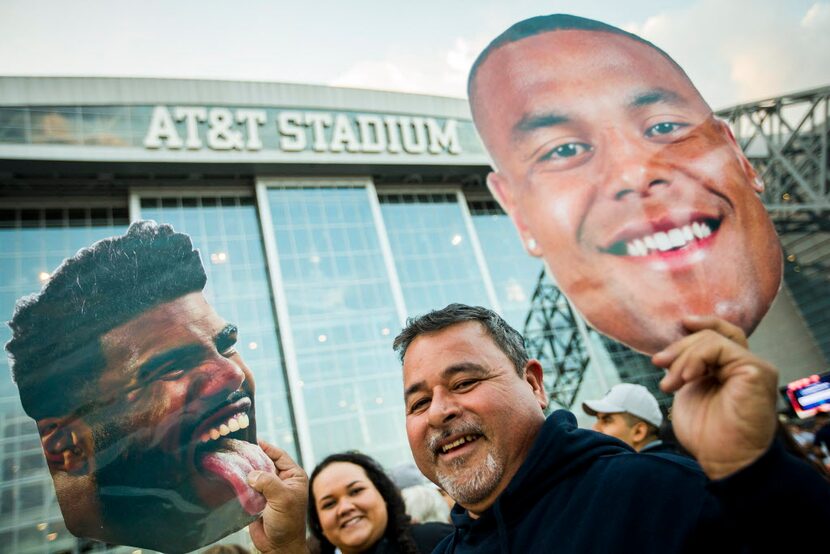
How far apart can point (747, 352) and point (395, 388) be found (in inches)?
781

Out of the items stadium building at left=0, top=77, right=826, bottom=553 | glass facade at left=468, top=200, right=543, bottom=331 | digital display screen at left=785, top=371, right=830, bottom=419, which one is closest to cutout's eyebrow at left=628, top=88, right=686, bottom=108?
digital display screen at left=785, top=371, right=830, bottom=419

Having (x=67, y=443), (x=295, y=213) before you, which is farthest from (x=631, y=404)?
(x=295, y=213)

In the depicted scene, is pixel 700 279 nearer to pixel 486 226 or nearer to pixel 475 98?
pixel 475 98

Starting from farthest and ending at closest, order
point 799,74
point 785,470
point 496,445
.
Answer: point 799,74
point 496,445
point 785,470

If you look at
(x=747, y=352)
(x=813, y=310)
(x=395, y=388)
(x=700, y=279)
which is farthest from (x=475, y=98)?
(x=395, y=388)

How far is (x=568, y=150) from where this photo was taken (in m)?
1.84

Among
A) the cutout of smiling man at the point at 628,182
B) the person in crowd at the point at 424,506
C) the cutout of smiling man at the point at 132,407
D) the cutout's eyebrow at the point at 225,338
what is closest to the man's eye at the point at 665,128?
the cutout of smiling man at the point at 628,182

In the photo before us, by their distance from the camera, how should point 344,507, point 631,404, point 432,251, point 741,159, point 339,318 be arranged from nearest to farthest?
point 741,159, point 344,507, point 631,404, point 339,318, point 432,251

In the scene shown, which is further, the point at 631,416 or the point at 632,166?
the point at 631,416

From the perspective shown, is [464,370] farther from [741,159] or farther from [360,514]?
[360,514]

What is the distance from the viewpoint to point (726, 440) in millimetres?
867

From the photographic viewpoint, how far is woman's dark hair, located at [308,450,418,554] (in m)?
2.84

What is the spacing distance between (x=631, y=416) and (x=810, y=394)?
12.3m

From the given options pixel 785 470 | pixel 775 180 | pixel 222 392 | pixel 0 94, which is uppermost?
pixel 0 94
